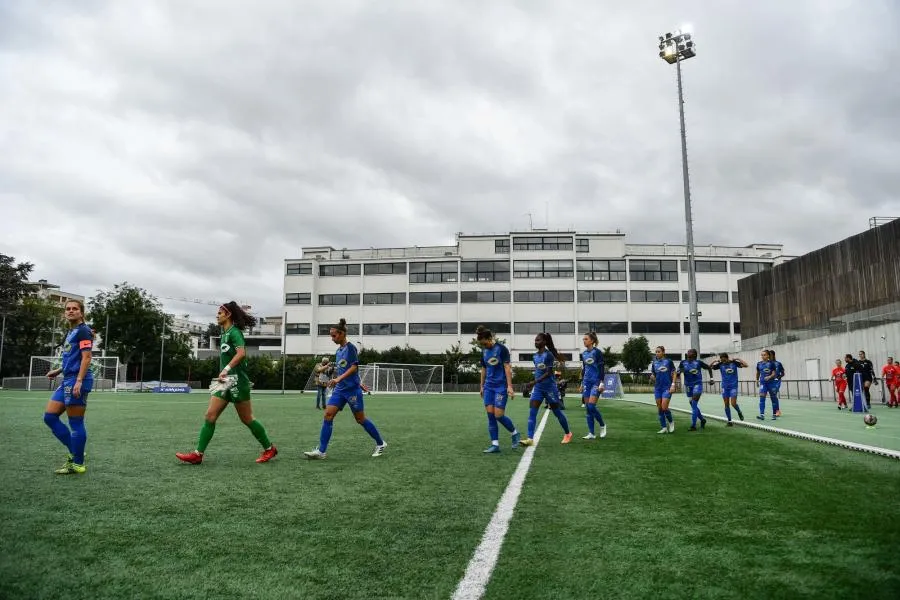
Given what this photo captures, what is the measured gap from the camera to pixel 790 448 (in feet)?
30.7

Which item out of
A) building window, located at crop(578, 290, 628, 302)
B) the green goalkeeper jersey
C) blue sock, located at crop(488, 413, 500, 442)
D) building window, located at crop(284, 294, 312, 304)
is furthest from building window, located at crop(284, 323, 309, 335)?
the green goalkeeper jersey

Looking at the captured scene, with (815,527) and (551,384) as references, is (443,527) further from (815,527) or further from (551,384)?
(551,384)

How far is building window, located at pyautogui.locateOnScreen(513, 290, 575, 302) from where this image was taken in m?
66.4

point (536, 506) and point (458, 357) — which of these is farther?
point (458, 357)

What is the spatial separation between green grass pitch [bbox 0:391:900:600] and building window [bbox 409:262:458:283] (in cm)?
6046

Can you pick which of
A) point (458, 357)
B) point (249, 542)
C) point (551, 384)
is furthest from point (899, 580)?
point (458, 357)

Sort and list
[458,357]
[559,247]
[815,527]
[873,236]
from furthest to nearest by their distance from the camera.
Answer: [559,247]
[458,357]
[873,236]
[815,527]

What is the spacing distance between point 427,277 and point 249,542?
65.5 meters

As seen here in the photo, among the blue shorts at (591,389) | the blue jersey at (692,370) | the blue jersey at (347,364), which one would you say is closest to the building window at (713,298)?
the blue jersey at (692,370)

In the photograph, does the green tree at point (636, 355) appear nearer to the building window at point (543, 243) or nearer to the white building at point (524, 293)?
the white building at point (524, 293)

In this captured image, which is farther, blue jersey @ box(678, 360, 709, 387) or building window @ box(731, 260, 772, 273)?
building window @ box(731, 260, 772, 273)

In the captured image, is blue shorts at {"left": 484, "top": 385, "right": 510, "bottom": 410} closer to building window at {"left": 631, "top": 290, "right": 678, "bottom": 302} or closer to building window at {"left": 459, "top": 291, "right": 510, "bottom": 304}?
building window at {"left": 459, "top": 291, "right": 510, "bottom": 304}

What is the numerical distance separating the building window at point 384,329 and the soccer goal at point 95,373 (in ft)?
90.9

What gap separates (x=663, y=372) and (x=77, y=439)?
10.3 metres
